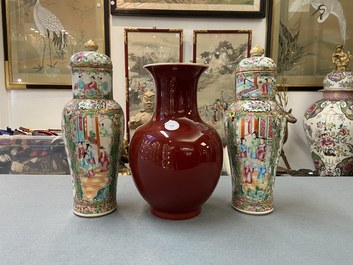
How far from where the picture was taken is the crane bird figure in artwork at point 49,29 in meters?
1.46

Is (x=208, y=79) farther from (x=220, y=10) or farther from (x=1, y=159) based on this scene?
(x=1, y=159)

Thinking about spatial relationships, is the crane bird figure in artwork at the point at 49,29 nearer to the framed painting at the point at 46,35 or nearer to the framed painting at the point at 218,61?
the framed painting at the point at 46,35

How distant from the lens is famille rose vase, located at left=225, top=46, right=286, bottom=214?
A: 667mm

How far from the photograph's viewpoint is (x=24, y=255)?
0.52m

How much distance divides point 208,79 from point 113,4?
1.99 feet

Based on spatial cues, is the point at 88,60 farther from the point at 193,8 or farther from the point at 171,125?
the point at 193,8

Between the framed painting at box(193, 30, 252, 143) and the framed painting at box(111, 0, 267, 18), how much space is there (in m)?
→ 0.09

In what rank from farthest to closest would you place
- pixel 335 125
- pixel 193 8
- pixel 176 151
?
pixel 193 8 < pixel 335 125 < pixel 176 151

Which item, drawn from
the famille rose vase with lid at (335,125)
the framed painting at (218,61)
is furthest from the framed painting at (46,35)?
the famille rose vase with lid at (335,125)

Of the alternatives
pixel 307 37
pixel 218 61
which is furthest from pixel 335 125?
pixel 218 61

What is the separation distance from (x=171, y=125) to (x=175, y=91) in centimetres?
8

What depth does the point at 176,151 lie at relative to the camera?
0.61m

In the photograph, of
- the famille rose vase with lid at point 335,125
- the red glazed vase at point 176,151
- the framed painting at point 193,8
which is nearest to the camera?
the red glazed vase at point 176,151

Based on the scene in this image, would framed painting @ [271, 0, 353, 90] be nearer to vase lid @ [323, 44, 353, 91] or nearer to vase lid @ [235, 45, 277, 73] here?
vase lid @ [323, 44, 353, 91]
